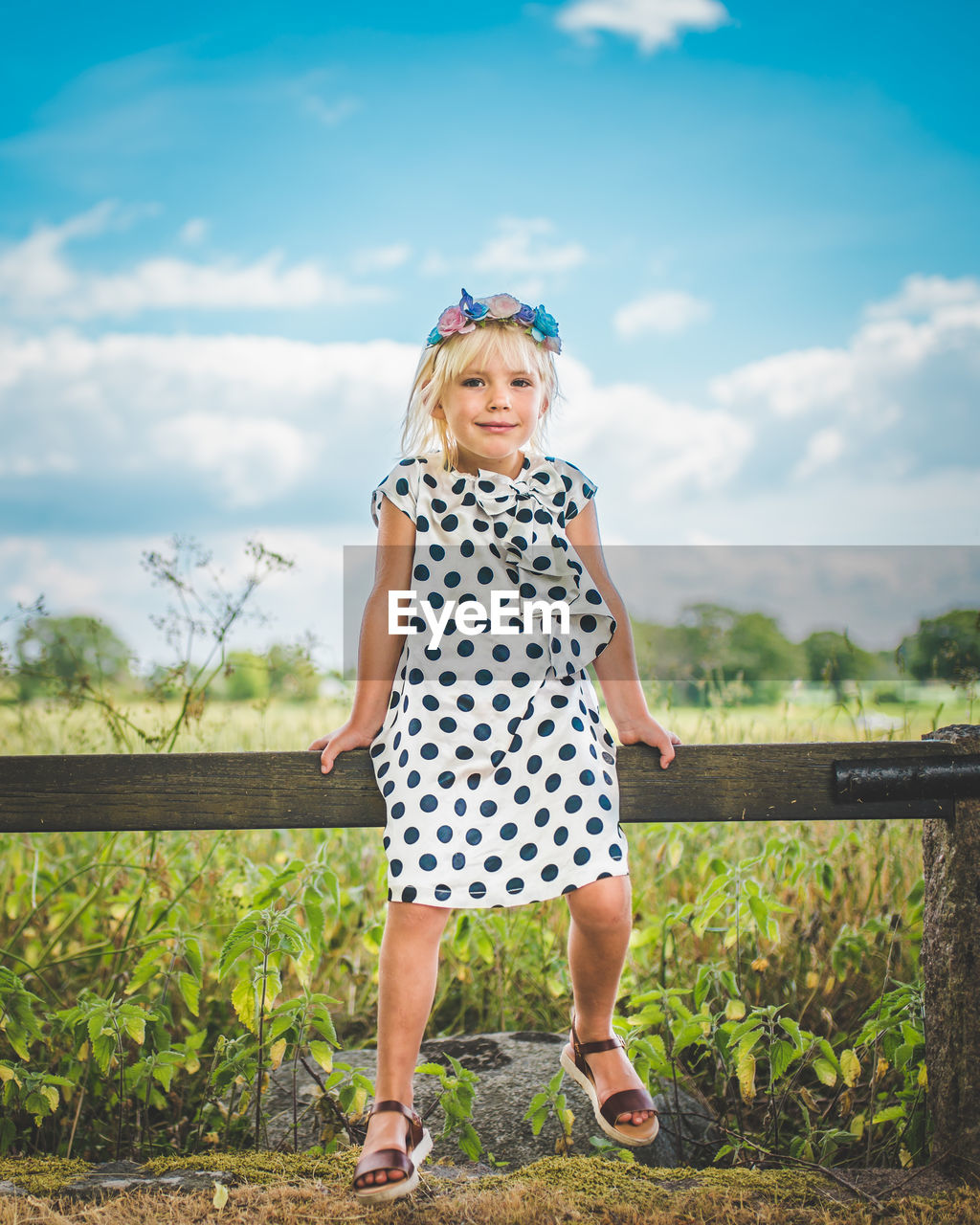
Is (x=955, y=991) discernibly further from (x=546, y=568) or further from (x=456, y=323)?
(x=456, y=323)

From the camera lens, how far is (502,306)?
2064mm

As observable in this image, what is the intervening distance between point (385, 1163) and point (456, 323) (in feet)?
5.32

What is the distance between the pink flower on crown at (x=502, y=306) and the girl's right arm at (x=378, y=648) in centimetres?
47

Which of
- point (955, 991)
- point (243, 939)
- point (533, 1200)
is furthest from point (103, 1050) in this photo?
point (955, 991)

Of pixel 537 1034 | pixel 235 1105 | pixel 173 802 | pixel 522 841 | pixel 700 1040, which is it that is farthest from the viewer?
pixel 537 1034

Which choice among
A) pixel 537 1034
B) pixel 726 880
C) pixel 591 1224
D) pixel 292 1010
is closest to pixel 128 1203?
pixel 292 1010

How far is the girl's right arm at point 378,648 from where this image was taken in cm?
196

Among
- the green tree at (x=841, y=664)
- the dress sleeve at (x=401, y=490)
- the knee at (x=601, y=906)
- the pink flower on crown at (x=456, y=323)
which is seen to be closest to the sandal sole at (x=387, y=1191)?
the knee at (x=601, y=906)

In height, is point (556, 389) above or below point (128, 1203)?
above

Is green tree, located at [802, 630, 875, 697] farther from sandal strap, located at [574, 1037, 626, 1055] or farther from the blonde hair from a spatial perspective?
sandal strap, located at [574, 1037, 626, 1055]

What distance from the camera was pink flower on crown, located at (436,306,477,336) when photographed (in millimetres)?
2059

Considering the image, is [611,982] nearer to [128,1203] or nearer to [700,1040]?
[700,1040]

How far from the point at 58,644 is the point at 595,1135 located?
1.92m

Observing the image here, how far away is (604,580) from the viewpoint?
2105 millimetres
